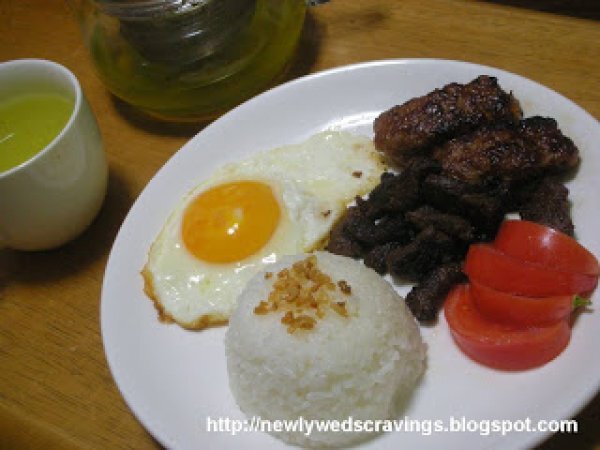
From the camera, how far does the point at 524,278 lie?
1.70 m

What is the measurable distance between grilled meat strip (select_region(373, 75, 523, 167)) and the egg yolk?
496mm

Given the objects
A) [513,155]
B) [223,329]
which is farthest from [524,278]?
[223,329]

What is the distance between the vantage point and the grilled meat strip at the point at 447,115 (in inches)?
84.7

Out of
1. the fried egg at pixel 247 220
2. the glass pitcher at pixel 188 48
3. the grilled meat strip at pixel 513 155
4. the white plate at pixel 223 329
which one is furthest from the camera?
the glass pitcher at pixel 188 48

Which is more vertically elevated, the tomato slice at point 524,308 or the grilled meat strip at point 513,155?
the grilled meat strip at point 513,155

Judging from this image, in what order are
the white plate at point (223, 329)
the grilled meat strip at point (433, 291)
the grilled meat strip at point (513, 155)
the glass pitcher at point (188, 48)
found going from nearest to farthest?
the white plate at point (223, 329) < the grilled meat strip at point (433, 291) < the grilled meat strip at point (513, 155) < the glass pitcher at point (188, 48)

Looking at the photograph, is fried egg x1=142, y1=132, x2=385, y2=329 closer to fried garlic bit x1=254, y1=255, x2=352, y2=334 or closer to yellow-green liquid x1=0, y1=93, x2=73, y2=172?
fried garlic bit x1=254, y1=255, x2=352, y2=334

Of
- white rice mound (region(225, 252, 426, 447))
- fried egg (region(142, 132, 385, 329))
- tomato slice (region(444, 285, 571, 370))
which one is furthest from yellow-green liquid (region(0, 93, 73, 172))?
tomato slice (region(444, 285, 571, 370))

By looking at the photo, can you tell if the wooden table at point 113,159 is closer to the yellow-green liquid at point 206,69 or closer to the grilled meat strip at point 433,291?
the yellow-green liquid at point 206,69

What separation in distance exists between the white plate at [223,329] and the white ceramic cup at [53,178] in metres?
0.20

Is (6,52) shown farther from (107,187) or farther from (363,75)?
(363,75)

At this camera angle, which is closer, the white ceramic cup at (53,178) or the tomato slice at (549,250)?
the tomato slice at (549,250)

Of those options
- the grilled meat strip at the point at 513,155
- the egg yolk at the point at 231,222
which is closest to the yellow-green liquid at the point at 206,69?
the egg yolk at the point at 231,222

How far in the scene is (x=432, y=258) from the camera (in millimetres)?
1954
